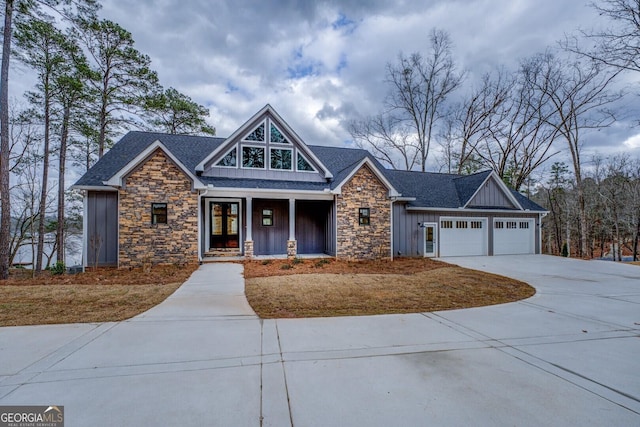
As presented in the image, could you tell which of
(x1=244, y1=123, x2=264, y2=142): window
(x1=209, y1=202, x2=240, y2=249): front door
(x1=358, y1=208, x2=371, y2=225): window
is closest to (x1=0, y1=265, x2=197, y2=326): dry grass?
(x1=209, y1=202, x2=240, y2=249): front door

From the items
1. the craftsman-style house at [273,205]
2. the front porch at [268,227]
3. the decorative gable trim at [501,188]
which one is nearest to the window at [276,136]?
the craftsman-style house at [273,205]

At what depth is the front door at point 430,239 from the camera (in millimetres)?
14043

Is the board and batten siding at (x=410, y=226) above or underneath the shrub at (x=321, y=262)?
above

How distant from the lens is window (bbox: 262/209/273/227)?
42.4ft

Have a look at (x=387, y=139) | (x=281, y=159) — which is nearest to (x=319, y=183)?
(x=281, y=159)

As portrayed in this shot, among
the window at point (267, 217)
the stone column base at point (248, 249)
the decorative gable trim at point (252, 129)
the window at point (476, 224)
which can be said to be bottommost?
the stone column base at point (248, 249)

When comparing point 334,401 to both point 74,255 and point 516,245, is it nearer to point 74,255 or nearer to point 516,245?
point 516,245

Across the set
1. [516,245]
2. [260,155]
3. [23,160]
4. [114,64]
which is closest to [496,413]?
[260,155]

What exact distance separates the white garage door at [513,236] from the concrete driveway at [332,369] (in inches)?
426

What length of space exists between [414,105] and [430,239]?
1482cm

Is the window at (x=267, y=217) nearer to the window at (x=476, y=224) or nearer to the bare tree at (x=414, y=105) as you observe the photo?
the window at (x=476, y=224)

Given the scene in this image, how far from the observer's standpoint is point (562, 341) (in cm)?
390

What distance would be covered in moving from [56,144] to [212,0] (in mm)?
11610

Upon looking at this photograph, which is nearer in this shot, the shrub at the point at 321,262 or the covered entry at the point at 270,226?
the shrub at the point at 321,262
